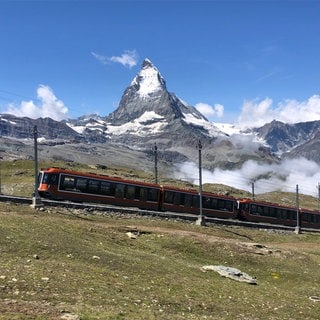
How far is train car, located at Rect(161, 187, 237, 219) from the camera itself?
76312mm

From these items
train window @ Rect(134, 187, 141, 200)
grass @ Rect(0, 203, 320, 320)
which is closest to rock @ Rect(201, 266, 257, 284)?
grass @ Rect(0, 203, 320, 320)

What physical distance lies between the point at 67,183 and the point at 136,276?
40.1 metres

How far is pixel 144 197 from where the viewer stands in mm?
73125

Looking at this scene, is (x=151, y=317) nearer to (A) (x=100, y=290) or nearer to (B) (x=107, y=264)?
(A) (x=100, y=290)

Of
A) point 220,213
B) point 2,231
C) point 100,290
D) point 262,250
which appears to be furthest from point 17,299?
point 220,213

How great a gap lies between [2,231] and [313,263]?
3062cm

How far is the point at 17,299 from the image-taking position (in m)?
18.1

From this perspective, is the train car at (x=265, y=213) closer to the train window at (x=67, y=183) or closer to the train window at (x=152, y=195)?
the train window at (x=152, y=195)

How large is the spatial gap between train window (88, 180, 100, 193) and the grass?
65.1 feet

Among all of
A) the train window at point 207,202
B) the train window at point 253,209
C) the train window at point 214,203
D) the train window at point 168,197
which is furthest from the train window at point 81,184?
the train window at point 253,209

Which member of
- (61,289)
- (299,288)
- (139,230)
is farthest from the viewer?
(139,230)

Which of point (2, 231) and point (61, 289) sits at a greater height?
point (2, 231)

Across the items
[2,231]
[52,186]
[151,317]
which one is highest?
[52,186]

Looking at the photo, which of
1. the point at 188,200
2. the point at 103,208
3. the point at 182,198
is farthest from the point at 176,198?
the point at 103,208
